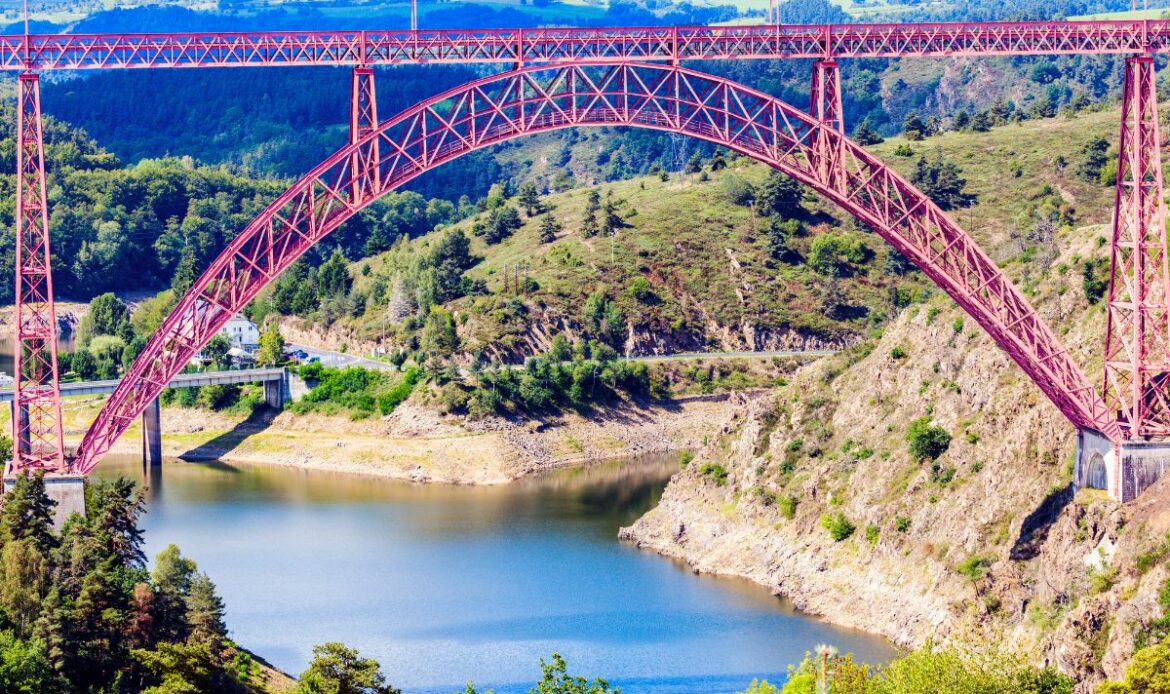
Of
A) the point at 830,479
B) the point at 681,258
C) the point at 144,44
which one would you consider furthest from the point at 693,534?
the point at 681,258

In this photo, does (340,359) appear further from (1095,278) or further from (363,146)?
(363,146)

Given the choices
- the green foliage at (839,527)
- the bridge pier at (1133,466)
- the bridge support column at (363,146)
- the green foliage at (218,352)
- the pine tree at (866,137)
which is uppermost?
the pine tree at (866,137)

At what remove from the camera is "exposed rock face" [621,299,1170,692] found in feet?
224

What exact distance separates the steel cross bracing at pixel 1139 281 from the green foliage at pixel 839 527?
586 inches

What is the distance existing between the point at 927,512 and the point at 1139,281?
48.1 feet

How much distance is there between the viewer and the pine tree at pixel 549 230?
14475cm

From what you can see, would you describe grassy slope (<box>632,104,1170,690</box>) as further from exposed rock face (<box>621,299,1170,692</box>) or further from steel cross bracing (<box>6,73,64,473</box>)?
steel cross bracing (<box>6,73,64,473</box>)

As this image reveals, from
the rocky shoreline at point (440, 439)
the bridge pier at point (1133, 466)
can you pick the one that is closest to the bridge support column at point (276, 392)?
the rocky shoreline at point (440, 439)

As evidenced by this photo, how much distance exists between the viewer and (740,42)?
233 ft

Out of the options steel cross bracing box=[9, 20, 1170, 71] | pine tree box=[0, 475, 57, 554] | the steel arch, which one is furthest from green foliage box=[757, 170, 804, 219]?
pine tree box=[0, 475, 57, 554]

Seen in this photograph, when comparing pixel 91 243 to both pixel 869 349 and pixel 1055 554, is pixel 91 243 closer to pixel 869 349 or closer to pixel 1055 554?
pixel 869 349

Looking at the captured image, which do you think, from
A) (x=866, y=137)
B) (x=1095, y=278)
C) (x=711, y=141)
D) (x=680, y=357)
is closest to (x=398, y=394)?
(x=680, y=357)

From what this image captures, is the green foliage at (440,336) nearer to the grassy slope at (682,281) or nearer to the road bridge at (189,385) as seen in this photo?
the grassy slope at (682,281)

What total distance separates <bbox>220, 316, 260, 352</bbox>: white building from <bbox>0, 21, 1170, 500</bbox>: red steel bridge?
218 ft
